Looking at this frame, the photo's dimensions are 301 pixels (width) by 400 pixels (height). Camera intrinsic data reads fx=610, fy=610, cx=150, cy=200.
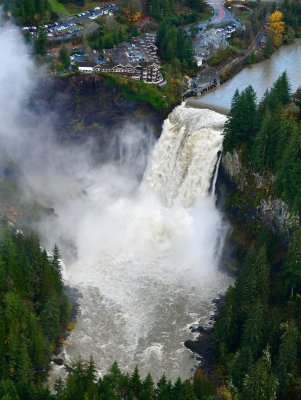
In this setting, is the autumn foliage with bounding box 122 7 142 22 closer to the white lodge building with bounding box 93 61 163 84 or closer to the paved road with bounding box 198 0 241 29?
the paved road with bounding box 198 0 241 29

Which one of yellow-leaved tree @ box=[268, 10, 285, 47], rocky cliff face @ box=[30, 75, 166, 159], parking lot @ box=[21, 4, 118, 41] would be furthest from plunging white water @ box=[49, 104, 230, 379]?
yellow-leaved tree @ box=[268, 10, 285, 47]

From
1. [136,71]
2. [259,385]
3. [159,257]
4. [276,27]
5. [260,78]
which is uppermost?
[276,27]

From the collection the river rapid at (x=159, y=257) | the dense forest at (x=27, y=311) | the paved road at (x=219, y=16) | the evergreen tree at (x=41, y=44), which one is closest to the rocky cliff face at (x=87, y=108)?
the river rapid at (x=159, y=257)

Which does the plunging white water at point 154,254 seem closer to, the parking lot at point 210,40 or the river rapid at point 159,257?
the river rapid at point 159,257

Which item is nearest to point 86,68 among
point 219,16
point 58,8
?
point 58,8

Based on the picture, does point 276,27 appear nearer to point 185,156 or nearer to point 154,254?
point 185,156

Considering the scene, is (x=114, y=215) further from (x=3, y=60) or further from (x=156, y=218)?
(x=3, y=60)
